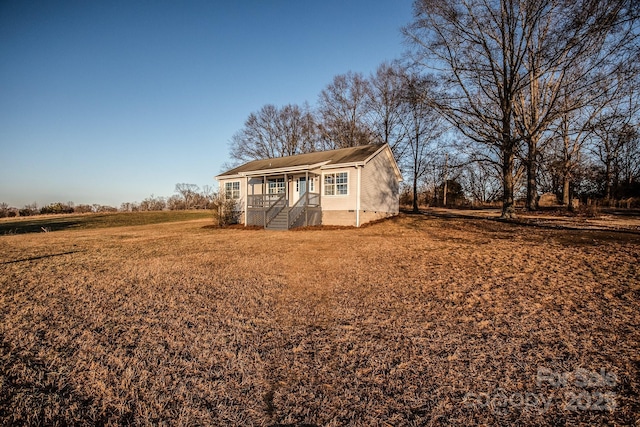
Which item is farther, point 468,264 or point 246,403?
point 468,264

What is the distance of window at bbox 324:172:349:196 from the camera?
59.0ft

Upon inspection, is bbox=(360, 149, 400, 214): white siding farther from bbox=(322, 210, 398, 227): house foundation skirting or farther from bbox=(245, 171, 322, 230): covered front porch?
bbox=(245, 171, 322, 230): covered front porch

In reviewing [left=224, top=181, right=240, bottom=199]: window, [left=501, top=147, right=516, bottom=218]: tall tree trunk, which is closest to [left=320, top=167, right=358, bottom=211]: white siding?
[left=224, top=181, right=240, bottom=199]: window

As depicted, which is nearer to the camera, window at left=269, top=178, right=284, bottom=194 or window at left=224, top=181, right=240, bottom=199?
window at left=269, top=178, right=284, bottom=194

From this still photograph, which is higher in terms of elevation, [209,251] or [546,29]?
[546,29]

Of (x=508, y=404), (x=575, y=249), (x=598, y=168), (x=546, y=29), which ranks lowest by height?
(x=508, y=404)

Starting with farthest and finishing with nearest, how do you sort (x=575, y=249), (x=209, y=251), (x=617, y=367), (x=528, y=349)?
(x=209, y=251)
(x=575, y=249)
(x=528, y=349)
(x=617, y=367)

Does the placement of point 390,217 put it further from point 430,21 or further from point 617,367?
point 617,367

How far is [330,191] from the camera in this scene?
18562mm

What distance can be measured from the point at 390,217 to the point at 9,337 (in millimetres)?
19214

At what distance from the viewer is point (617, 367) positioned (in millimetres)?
3318

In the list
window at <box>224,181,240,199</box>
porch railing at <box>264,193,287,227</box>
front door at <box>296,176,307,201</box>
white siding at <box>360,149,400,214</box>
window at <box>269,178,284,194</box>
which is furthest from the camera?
window at <box>224,181,240,199</box>

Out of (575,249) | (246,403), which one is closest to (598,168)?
(575,249)

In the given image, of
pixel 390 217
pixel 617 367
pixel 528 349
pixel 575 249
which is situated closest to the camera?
pixel 617 367
